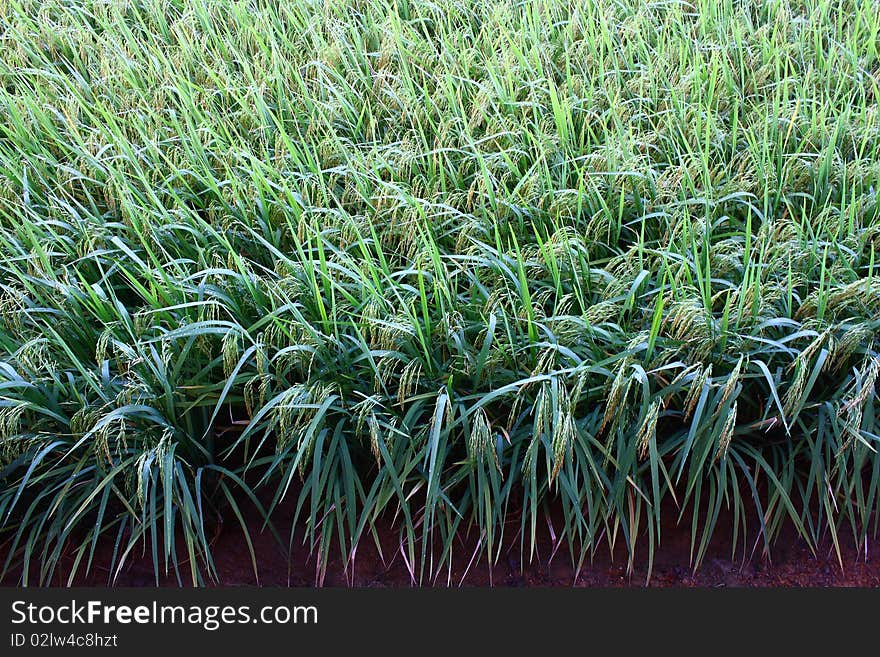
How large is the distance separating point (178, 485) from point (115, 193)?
95 cm

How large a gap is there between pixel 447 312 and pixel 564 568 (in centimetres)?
65

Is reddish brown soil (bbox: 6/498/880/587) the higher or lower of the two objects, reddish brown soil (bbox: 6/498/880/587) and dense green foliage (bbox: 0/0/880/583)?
the lower

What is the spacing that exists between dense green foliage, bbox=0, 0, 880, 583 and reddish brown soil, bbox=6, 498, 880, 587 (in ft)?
0.11

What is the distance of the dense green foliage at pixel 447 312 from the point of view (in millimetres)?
1907

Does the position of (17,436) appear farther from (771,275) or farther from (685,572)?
(771,275)

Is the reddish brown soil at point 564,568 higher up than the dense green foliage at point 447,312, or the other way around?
the dense green foliage at point 447,312

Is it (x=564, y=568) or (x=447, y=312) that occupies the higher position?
(x=447, y=312)

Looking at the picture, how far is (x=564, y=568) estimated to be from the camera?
2.01 meters

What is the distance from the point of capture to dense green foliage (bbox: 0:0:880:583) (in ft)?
6.26

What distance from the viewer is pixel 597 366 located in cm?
191

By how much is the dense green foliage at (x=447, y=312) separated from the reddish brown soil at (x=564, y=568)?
0.03 meters

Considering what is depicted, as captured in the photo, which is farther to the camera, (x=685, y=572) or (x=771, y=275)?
(x=771, y=275)

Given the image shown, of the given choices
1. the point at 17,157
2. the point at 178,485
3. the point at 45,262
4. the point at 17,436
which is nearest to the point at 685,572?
the point at 178,485

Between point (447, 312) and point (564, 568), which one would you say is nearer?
point (564, 568)
